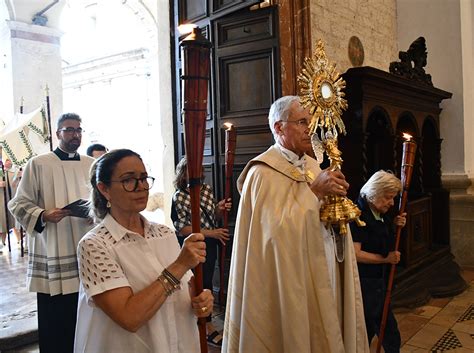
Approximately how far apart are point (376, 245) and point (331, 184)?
976 millimetres

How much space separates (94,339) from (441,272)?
522 cm

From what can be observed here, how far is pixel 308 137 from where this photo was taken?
2.61 metres

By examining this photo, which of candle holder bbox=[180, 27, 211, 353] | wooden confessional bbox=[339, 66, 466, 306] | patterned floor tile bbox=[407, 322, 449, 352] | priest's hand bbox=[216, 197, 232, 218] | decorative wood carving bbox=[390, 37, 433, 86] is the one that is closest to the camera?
candle holder bbox=[180, 27, 211, 353]

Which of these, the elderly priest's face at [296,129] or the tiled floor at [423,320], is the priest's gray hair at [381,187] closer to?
the elderly priest's face at [296,129]

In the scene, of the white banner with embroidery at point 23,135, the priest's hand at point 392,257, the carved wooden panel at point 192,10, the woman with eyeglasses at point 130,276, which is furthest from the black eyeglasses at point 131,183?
the white banner with embroidery at point 23,135

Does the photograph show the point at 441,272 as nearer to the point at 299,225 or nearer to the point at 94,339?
the point at 299,225

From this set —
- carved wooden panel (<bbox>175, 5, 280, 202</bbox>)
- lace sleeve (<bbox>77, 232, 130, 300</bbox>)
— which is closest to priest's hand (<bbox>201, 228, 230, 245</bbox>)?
carved wooden panel (<bbox>175, 5, 280, 202</bbox>)

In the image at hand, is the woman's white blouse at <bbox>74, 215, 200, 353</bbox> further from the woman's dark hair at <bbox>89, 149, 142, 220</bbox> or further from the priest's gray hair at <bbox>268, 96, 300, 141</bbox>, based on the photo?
the priest's gray hair at <bbox>268, 96, 300, 141</bbox>

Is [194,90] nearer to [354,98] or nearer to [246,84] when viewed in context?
[246,84]

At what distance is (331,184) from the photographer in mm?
2334

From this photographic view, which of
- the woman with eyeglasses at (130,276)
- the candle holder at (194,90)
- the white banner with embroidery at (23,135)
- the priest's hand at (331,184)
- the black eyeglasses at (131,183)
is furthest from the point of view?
the white banner with embroidery at (23,135)

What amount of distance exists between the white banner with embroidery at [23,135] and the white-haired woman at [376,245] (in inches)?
207

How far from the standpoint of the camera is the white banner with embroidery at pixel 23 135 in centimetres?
700

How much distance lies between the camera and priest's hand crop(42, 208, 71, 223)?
122 inches
